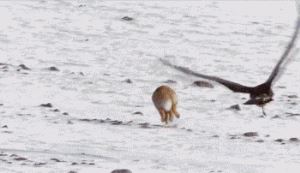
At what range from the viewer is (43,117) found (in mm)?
9695

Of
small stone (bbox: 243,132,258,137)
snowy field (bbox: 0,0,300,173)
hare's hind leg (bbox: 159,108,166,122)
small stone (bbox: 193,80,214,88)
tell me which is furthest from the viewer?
small stone (bbox: 193,80,214,88)

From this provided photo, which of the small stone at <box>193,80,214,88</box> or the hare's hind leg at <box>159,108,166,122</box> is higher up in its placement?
the hare's hind leg at <box>159,108,166,122</box>

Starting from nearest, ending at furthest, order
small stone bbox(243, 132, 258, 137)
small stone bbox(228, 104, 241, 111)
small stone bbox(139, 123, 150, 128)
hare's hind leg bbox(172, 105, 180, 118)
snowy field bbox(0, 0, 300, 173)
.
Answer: snowy field bbox(0, 0, 300, 173), small stone bbox(243, 132, 258, 137), small stone bbox(139, 123, 150, 128), hare's hind leg bbox(172, 105, 180, 118), small stone bbox(228, 104, 241, 111)

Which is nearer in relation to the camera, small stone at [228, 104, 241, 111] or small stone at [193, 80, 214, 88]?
small stone at [228, 104, 241, 111]

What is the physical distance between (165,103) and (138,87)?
2801 mm

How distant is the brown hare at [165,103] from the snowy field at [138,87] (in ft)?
0.47

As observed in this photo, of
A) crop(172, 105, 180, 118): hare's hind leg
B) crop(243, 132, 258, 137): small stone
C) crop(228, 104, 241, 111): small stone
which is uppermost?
crop(243, 132, 258, 137): small stone

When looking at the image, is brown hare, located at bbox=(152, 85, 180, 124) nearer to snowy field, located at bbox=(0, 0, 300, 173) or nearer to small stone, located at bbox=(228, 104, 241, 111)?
snowy field, located at bbox=(0, 0, 300, 173)

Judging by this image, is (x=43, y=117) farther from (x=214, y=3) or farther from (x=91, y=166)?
(x=214, y=3)

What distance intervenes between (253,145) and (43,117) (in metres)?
2.52

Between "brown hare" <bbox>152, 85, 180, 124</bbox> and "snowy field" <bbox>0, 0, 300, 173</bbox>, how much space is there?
144mm

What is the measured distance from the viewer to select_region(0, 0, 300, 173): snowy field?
7727 mm

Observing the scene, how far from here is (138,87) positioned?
12695 mm

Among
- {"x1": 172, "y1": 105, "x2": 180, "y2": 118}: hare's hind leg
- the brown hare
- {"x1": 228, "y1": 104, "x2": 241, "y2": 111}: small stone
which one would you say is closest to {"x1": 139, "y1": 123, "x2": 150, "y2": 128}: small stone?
the brown hare
